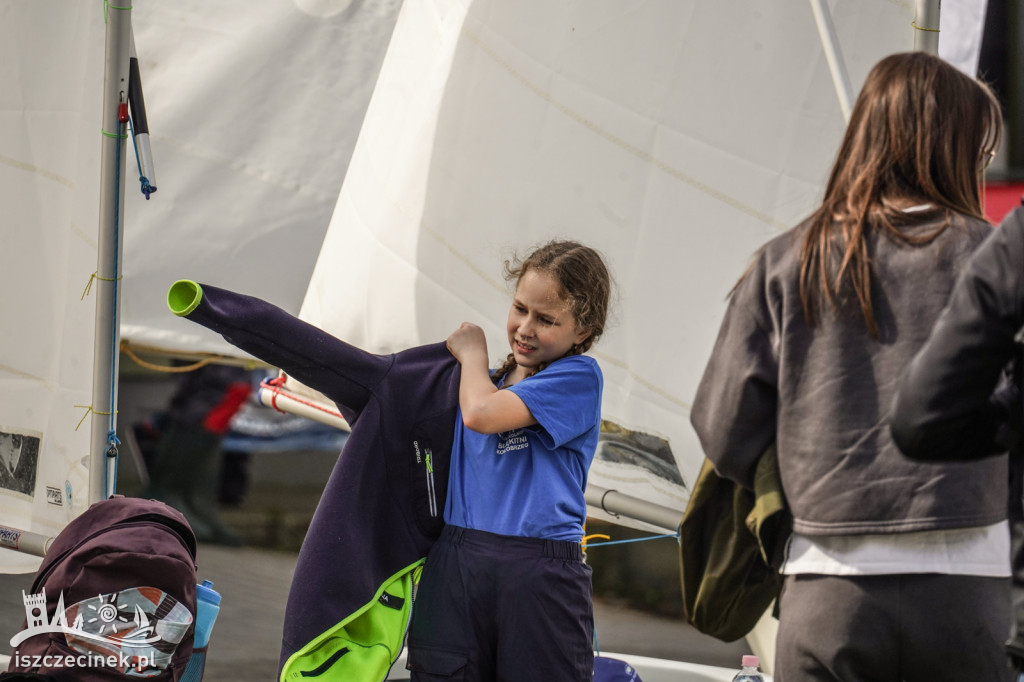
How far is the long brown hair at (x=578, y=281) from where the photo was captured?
5.08 ft

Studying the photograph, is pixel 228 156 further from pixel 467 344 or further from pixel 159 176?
pixel 467 344

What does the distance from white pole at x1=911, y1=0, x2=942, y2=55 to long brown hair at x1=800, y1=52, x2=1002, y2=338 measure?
821mm

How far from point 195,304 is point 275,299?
191 centimetres

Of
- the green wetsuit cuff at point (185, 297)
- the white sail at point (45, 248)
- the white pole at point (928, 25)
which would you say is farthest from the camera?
the white sail at point (45, 248)

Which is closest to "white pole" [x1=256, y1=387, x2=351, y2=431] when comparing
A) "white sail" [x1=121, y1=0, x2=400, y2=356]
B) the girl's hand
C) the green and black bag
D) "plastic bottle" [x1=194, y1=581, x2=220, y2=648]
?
"white sail" [x1=121, y1=0, x2=400, y2=356]

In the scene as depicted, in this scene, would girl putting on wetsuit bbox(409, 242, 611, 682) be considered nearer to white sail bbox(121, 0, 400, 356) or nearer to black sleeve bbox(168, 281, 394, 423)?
black sleeve bbox(168, 281, 394, 423)

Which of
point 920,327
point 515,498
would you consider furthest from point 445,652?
point 920,327

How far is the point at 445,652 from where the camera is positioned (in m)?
1.42

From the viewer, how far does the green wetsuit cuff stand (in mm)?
1309

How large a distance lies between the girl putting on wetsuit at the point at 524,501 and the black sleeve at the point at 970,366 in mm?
622

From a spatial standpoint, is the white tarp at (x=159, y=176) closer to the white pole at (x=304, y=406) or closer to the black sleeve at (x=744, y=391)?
the white pole at (x=304, y=406)

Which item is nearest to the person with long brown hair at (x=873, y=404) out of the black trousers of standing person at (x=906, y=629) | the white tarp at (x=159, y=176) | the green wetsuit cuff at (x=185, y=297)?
the black trousers of standing person at (x=906, y=629)

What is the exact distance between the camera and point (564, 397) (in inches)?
59.2

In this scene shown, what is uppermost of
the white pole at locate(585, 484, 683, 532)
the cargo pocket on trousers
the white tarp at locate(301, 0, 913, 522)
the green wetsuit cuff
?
the white tarp at locate(301, 0, 913, 522)
